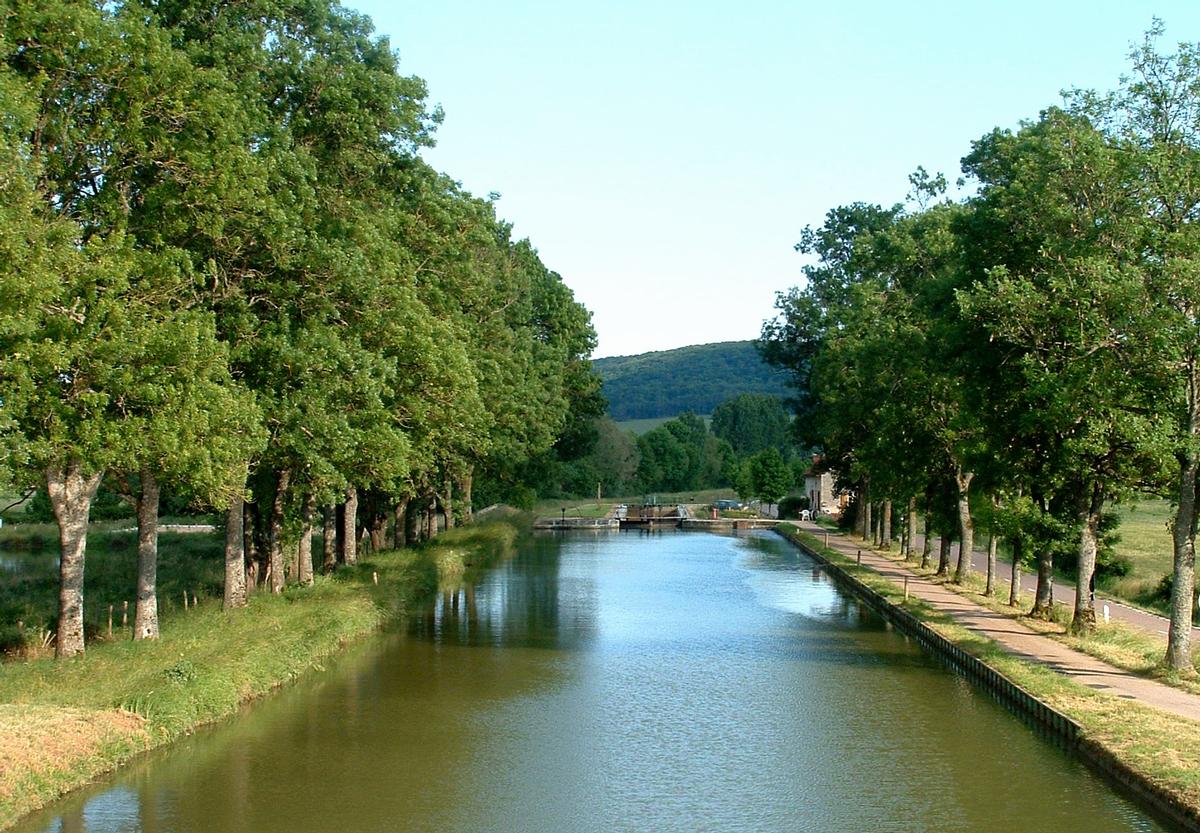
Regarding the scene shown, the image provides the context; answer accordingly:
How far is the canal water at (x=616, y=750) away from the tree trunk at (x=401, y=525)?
1782cm

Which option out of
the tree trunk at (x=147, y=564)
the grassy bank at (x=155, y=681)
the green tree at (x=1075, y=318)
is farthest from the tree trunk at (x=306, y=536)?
the green tree at (x=1075, y=318)

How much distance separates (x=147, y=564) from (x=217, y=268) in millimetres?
6292

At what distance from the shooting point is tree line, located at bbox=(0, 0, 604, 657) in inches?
846

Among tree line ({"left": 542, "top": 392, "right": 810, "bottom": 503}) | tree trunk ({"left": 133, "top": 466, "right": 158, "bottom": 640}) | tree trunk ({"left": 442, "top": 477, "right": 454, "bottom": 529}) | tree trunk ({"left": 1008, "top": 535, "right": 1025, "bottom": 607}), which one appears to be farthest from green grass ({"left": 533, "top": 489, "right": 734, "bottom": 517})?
tree trunk ({"left": 133, "top": 466, "right": 158, "bottom": 640})

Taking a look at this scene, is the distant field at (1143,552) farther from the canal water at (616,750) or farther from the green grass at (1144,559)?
the canal water at (616,750)

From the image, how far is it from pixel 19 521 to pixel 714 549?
44.2 meters

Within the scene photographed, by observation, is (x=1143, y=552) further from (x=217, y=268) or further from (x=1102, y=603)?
(x=217, y=268)

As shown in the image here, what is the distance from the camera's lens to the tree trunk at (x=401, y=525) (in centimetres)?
5379

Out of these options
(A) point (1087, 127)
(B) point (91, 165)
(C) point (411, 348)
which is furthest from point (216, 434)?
(A) point (1087, 127)

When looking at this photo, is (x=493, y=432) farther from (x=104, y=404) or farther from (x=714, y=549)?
(x=104, y=404)

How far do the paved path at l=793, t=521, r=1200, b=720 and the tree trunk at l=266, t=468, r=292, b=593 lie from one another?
18.5 meters

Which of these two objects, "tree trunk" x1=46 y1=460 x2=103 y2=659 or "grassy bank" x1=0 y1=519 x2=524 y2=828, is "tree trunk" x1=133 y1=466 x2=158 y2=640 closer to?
"grassy bank" x1=0 y1=519 x2=524 y2=828

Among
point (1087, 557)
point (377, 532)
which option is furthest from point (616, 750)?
point (377, 532)

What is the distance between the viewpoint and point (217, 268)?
26.2 metres
